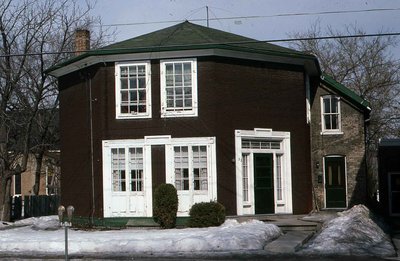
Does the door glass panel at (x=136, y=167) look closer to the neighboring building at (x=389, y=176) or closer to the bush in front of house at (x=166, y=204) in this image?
the bush in front of house at (x=166, y=204)

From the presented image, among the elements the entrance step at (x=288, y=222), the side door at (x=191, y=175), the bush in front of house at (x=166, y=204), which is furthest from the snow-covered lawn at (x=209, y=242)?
the side door at (x=191, y=175)

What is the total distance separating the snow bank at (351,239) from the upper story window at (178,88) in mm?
6512

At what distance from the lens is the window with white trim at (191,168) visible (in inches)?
860

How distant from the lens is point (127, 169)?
877 inches

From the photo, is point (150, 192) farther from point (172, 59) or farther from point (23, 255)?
point (23, 255)

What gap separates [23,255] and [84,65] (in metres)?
9.16

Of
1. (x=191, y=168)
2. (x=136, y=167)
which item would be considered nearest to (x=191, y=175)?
(x=191, y=168)

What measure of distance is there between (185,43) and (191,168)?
14.9 ft

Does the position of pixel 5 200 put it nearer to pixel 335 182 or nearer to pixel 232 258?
pixel 335 182

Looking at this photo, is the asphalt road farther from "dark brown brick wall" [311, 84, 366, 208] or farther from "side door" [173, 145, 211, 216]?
"dark brown brick wall" [311, 84, 366, 208]

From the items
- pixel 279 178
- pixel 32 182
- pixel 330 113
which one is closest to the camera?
pixel 279 178

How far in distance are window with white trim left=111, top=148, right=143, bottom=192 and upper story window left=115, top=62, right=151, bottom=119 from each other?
4.37ft

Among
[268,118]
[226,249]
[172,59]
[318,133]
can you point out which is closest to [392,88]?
[318,133]

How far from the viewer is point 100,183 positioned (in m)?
22.5
